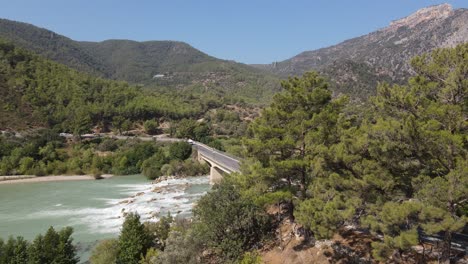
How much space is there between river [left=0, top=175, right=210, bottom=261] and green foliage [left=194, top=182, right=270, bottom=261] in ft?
34.4

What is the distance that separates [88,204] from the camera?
41.3 meters

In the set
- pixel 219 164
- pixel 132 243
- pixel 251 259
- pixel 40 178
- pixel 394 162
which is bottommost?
pixel 40 178

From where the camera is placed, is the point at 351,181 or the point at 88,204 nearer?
the point at 351,181

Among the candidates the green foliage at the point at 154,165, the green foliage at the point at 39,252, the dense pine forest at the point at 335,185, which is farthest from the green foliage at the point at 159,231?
the green foliage at the point at 154,165

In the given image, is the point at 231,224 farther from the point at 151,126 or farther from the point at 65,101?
the point at 65,101

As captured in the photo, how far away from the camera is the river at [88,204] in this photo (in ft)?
102

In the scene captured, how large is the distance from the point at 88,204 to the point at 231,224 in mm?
28962

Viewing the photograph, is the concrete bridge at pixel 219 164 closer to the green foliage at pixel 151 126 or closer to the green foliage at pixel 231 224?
the green foliage at pixel 231 224

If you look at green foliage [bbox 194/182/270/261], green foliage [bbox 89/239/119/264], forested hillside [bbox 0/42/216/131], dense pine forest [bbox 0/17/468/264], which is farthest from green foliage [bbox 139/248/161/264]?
forested hillside [bbox 0/42/216/131]

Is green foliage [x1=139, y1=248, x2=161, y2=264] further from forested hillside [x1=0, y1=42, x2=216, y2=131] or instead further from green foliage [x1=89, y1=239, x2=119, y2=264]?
forested hillside [x1=0, y1=42, x2=216, y2=131]

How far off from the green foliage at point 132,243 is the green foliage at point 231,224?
11.9 feet

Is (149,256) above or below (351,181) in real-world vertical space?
below

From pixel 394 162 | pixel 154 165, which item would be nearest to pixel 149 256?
pixel 394 162

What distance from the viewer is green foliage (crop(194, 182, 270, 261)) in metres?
18.0
